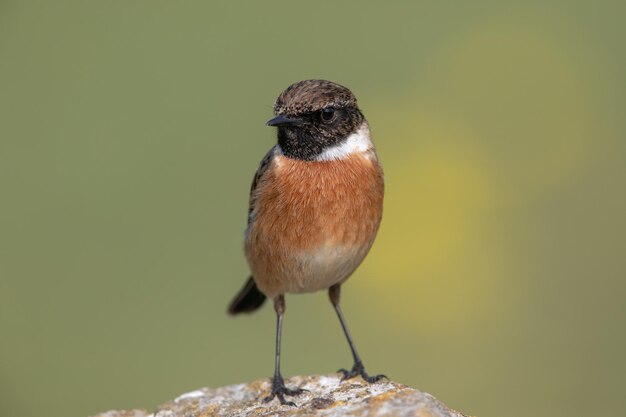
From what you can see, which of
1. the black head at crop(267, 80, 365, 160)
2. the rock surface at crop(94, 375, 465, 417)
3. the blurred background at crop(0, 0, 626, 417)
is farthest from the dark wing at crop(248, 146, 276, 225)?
the blurred background at crop(0, 0, 626, 417)

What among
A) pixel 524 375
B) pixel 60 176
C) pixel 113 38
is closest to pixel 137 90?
pixel 113 38

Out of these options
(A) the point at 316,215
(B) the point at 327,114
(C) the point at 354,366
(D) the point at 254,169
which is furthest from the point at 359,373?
(D) the point at 254,169

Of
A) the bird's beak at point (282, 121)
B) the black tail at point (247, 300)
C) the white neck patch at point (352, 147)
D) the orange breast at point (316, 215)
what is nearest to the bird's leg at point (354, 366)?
the orange breast at point (316, 215)

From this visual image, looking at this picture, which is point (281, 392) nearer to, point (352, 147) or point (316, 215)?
point (316, 215)

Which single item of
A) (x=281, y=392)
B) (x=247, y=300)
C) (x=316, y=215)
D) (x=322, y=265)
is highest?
(x=316, y=215)

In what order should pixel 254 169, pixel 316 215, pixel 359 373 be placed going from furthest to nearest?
pixel 254 169 < pixel 359 373 < pixel 316 215

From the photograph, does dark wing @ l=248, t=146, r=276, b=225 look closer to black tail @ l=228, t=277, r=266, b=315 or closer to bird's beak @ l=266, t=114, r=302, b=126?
bird's beak @ l=266, t=114, r=302, b=126

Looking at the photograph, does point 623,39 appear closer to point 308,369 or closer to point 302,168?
point 308,369
